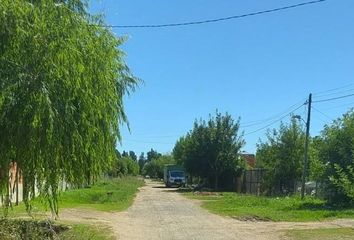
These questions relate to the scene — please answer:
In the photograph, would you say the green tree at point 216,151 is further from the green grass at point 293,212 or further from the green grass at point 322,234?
the green grass at point 322,234

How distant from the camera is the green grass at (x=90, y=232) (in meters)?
18.3

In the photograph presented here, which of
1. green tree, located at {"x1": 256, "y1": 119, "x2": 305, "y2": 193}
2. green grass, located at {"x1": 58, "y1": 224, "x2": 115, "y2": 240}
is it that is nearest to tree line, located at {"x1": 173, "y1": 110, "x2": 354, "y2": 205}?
green tree, located at {"x1": 256, "y1": 119, "x2": 305, "y2": 193}

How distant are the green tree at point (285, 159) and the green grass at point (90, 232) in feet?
104

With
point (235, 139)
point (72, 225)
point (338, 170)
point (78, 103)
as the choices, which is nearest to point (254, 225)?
point (72, 225)

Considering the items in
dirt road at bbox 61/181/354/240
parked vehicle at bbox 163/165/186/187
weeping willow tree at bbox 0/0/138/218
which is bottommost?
dirt road at bbox 61/181/354/240

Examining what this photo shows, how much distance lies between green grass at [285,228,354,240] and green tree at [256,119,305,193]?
29.4 meters

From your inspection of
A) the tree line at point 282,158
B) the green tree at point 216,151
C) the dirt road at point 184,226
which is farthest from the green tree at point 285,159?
the dirt road at point 184,226

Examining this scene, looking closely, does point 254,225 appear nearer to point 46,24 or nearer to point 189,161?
point 46,24

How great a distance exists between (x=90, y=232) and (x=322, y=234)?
7650 millimetres

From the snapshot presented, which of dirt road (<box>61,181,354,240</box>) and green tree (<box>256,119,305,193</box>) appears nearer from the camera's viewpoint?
dirt road (<box>61,181,354,240</box>)

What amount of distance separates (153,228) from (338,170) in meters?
14.4

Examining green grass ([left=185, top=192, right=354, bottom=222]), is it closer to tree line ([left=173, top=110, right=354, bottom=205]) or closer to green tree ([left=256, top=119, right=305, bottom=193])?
tree line ([left=173, top=110, right=354, bottom=205])

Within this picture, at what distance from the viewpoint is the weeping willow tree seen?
8789 mm

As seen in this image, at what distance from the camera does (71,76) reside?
916cm
